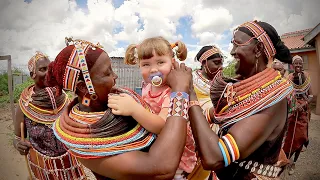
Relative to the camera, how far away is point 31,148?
10.5 ft

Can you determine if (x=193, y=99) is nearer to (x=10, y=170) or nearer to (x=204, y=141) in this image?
(x=204, y=141)

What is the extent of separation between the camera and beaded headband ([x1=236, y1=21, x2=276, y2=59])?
2.01 m

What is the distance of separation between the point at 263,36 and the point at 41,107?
268 centimetres

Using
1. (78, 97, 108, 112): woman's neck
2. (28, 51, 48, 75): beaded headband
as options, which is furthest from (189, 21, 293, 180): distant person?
(28, 51, 48, 75): beaded headband

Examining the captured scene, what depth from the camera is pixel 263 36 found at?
2.01m

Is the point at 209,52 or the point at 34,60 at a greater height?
the point at 209,52

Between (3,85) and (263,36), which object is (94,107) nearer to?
(263,36)

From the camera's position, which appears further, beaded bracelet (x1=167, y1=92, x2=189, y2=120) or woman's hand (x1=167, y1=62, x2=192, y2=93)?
woman's hand (x1=167, y1=62, x2=192, y2=93)

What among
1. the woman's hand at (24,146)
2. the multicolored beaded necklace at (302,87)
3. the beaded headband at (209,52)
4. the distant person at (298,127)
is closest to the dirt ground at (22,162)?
the distant person at (298,127)

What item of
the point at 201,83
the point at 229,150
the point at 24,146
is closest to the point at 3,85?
the point at 24,146

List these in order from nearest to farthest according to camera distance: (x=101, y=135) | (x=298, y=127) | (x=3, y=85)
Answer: (x=101, y=135)
(x=298, y=127)
(x=3, y=85)

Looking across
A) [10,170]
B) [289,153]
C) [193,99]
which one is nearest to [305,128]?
[289,153]

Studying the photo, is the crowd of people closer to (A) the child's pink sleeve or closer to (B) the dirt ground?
(A) the child's pink sleeve

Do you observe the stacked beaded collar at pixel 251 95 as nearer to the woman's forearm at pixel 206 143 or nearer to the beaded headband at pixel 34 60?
the woman's forearm at pixel 206 143
